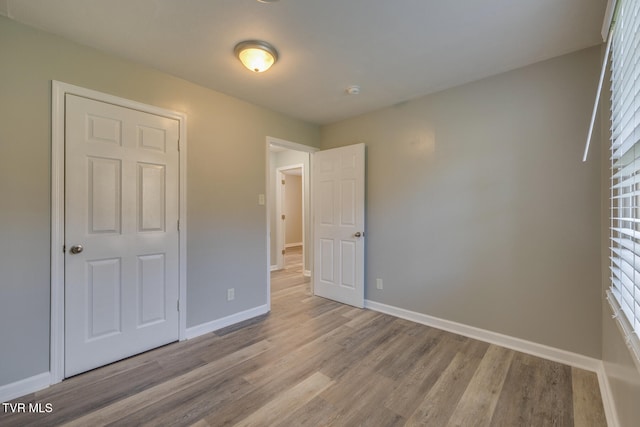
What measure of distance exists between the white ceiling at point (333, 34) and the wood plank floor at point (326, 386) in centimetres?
245

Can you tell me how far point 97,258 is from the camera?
6.88ft

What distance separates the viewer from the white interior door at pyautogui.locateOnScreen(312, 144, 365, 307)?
11.1ft

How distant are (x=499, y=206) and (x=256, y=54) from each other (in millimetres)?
2412

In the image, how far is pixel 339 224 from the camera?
3580 mm

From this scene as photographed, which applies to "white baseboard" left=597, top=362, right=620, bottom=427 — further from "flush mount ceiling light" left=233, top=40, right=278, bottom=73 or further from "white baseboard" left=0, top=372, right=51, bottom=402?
"white baseboard" left=0, top=372, right=51, bottom=402

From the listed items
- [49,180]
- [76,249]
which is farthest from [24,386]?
[49,180]

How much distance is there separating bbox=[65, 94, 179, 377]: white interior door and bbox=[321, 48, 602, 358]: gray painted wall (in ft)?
7.51

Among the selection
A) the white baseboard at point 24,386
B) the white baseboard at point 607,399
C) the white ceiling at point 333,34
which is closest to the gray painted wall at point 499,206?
the white baseboard at point 607,399

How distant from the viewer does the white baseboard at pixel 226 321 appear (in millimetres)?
2627

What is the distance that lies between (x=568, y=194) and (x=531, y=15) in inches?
52.5

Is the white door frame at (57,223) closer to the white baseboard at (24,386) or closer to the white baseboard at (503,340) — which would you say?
the white baseboard at (24,386)

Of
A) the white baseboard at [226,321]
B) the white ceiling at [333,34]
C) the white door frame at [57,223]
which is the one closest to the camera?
the white ceiling at [333,34]

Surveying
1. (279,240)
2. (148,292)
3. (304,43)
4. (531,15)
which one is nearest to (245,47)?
(304,43)

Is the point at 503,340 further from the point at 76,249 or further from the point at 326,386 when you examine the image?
the point at 76,249
